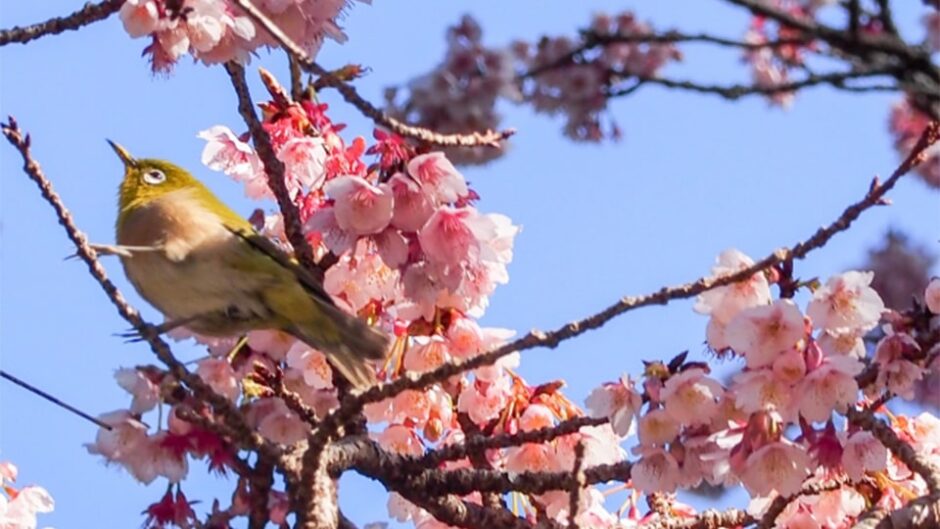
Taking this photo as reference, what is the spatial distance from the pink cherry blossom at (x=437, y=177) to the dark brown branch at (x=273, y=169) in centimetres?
49

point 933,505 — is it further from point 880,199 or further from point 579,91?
point 579,91

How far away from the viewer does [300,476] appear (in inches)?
121

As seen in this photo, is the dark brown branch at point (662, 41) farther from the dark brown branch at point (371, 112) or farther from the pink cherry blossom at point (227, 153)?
the pink cherry blossom at point (227, 153)

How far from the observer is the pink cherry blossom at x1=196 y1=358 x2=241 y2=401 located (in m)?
3.56

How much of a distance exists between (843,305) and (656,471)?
61 cm

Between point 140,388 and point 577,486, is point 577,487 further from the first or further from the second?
point 140,388

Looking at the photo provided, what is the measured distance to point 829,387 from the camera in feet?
9.87

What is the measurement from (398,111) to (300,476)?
875 mm

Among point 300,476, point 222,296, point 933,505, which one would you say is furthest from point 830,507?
point 222,296

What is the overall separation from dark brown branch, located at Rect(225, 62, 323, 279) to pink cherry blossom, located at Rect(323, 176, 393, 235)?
253mm

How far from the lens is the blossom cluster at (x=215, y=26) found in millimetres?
3543

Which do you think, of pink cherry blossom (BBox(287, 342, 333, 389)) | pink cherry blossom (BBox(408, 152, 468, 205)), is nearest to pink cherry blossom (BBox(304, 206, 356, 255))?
pink cherry blossom (BBox(408, 152, 468, 205))

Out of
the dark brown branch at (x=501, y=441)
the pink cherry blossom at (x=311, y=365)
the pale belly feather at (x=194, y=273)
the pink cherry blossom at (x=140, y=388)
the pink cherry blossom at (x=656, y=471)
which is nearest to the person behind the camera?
the pink cherry blossom at (x=656, y=471)

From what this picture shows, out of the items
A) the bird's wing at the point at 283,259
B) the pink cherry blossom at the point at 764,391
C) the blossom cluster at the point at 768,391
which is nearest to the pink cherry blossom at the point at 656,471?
the blossom cluster at the point at 768,391
